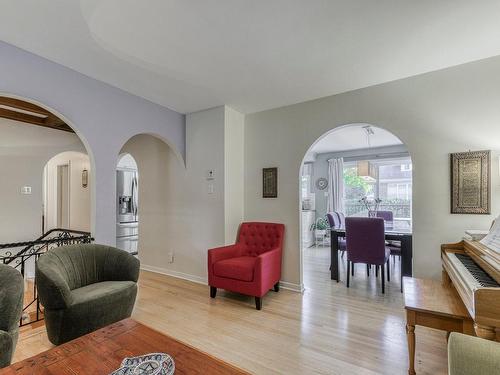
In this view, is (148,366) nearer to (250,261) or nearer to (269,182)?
(250,261)

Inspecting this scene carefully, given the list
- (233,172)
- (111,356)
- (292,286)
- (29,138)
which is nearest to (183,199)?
(233,172)

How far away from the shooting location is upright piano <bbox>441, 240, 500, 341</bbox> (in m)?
1.26

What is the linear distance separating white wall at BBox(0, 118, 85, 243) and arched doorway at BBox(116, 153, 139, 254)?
109 cm

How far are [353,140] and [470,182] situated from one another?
3.52 metres

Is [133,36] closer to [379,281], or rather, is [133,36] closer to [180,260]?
[180,260]

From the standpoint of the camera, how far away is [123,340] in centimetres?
140

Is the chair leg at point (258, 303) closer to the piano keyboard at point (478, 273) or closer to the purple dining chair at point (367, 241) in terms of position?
the purple dining chair at point (367, 241)

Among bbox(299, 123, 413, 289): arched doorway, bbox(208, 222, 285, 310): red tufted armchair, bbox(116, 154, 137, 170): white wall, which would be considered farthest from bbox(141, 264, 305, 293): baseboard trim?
bbox(116, 154, 137, 170): white wall

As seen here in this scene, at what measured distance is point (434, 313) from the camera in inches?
66.5

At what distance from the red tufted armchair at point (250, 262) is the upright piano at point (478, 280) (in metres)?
1.76

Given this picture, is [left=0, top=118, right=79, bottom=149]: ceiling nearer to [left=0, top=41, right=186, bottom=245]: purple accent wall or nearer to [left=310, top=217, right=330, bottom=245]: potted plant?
[left=0, top=41, right=186, bottom=245]: purple accent wall

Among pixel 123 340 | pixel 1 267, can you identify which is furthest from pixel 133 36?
pixel 123 340

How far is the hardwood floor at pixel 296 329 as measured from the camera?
196 cm

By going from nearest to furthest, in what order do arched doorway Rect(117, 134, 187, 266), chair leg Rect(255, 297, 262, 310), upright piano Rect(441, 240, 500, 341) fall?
upright piano Rect(441, 240, 500, 341), chair leg Rect(255, 297, 262, 310), arched doorway Rect(117, 134, 187, 266)
